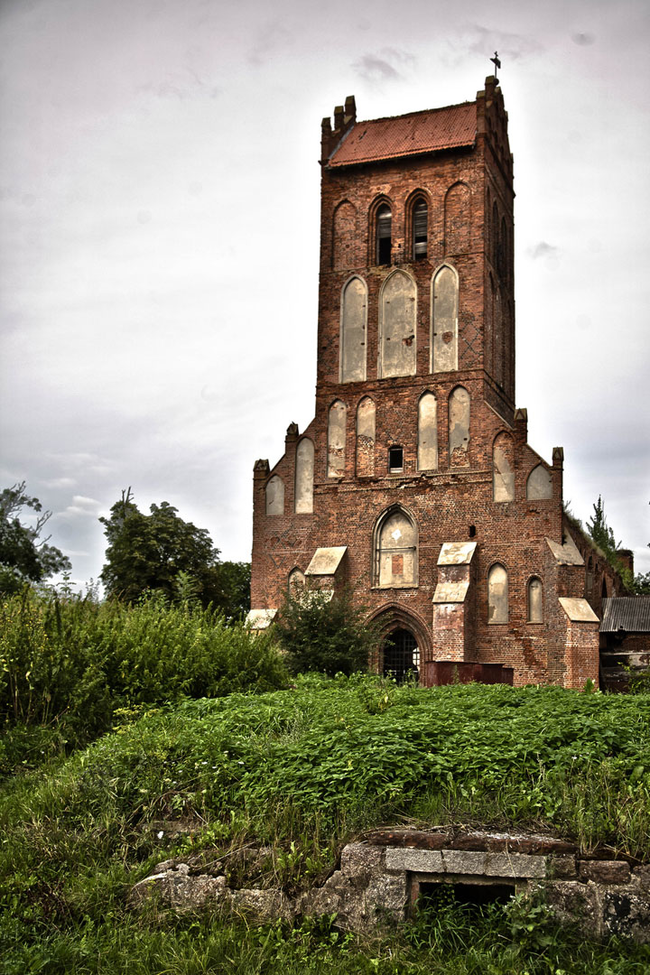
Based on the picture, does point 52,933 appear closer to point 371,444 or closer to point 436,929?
point 436,929

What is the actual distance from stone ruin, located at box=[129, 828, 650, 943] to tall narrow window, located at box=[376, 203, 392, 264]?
24.8 m

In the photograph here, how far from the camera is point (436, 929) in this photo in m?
6.82

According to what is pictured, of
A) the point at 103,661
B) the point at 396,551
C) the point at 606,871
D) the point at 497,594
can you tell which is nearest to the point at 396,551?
the point at 396,551

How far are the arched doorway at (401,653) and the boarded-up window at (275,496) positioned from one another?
473cm

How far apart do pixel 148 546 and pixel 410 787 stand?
95.8ft

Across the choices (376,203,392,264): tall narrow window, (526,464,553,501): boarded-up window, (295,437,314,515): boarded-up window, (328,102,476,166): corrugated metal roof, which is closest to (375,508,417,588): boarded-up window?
(295,437,314,515): boarded-up window

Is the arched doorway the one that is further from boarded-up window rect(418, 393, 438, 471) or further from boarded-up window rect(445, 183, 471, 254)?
boarded-up window rect(445, 183, 471, 254)

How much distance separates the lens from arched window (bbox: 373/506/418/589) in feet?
90.0

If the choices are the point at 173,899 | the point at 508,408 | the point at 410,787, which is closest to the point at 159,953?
the point at 173,899

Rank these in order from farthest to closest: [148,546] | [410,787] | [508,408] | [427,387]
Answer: [148,546] → [508,408] → [427,387] → [410,787]

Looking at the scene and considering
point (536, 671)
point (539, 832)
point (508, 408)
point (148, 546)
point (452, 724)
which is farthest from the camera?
point (148, 546)

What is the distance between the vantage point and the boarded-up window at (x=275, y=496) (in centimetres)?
2911

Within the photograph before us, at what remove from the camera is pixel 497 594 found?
2623cm

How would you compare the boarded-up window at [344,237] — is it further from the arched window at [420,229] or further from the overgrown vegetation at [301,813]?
the overgrown vegetation at [301,813]
